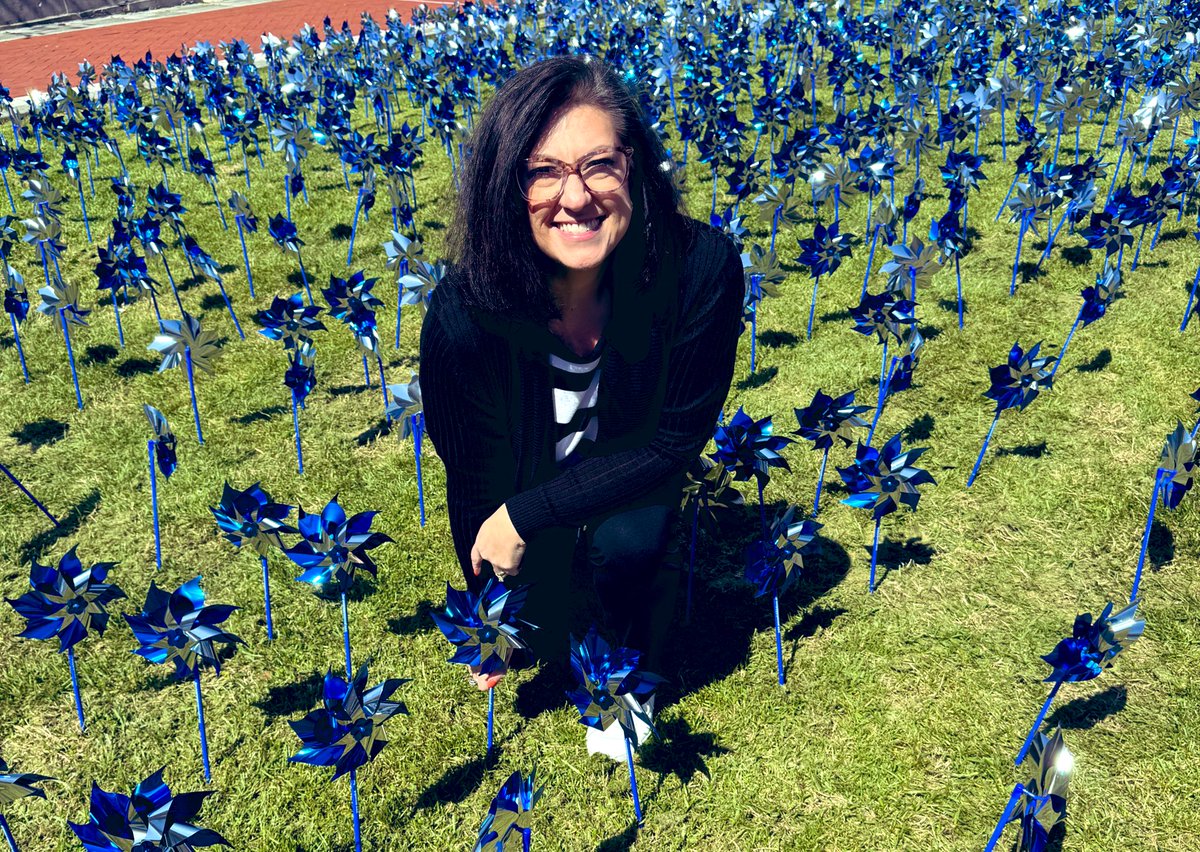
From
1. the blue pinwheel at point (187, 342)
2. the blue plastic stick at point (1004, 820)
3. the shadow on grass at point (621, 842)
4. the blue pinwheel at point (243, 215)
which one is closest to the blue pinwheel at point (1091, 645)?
the blue plastic stick at point (1004, 820)

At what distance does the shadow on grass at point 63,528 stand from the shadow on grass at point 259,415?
74cm

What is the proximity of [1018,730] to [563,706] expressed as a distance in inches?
57.0

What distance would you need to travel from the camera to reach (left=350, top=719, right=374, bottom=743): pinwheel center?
2246mm

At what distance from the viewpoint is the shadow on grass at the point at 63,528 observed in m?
3.80

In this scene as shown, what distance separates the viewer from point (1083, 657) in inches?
93.6

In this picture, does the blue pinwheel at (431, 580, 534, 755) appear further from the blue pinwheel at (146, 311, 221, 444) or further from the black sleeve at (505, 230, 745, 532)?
the blue pinwheel at (146, 311, 221, 444)

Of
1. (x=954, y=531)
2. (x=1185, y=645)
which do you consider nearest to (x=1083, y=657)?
(x=1185, y=645)

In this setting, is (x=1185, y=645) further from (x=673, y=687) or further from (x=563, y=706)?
(x=563, y=706)

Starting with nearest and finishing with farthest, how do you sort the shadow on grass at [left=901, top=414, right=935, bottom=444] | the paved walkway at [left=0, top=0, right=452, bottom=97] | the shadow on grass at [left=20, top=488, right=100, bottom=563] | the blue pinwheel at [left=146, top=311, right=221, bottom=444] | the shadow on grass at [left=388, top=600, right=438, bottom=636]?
the shadow on grass at [left=388, top=600, right=438, bottom=636] → the shadow on grass at [left=20, top=488, right=100, bottom=563] → the blue pinwheel at [left=146, top=311, right=221, bottom=444] → the shadow on grass at [left=901, top=414, right=935, bottom=444] → the paved walkway at [left=0, top=0, right=452, bottom=97]

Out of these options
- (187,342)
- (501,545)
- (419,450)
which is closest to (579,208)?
(501,545)

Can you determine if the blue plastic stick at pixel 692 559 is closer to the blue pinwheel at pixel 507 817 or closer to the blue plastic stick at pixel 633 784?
the blue plastic stick at pixel 633 784

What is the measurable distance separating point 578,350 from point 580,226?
444 millimetres

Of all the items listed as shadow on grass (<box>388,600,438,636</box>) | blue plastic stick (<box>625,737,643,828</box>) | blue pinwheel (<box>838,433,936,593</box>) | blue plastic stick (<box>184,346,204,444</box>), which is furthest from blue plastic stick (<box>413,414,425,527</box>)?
blue pinwheel (<box>838,433,936,593</box>)

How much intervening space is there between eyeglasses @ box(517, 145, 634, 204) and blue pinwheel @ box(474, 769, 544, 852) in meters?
1.37
